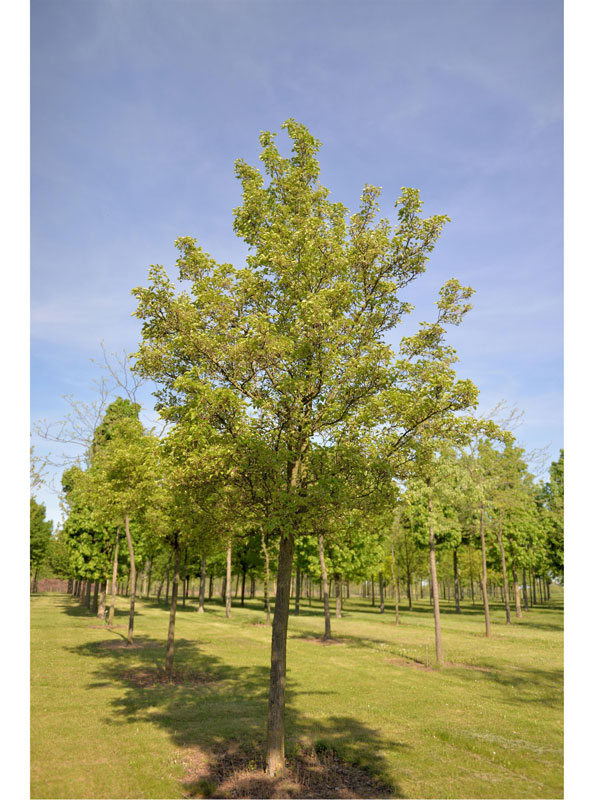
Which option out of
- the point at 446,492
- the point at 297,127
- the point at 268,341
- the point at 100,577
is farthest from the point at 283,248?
the point at 100,577

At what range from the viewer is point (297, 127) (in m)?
9.50

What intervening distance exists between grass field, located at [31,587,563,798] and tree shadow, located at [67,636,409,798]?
4cm

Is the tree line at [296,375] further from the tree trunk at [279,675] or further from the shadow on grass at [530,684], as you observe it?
the shadow on grass at [530,684]

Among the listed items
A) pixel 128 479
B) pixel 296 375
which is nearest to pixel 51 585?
pixel 128 479

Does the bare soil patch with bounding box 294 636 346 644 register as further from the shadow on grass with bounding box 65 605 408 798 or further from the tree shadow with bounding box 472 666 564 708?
the tree shadow with bounding box 472 666 564 708

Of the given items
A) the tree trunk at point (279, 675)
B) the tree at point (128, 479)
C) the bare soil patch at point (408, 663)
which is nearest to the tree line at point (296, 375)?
the tree trunk at point (279, 675)

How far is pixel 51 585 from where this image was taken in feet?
240

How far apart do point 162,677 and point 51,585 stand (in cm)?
6987

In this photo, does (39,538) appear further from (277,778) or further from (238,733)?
(277,778)

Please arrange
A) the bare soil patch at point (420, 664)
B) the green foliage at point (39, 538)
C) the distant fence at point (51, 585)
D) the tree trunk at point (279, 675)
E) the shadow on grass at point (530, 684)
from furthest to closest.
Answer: the distant fence at point (51, 585)
the green foliage at point (39, 538)
the bare soil patch at point (420, 664)
the shadow on grass at point (530, 684)
the tree trunk at point (279, 675)

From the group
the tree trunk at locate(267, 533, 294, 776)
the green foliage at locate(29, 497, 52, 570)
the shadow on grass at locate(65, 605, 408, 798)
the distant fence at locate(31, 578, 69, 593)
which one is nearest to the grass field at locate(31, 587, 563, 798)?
the shadow on grass at locate(65, 605, 408, 798)

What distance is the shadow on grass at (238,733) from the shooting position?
24.3 ft

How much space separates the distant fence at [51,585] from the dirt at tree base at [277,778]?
74.2m
